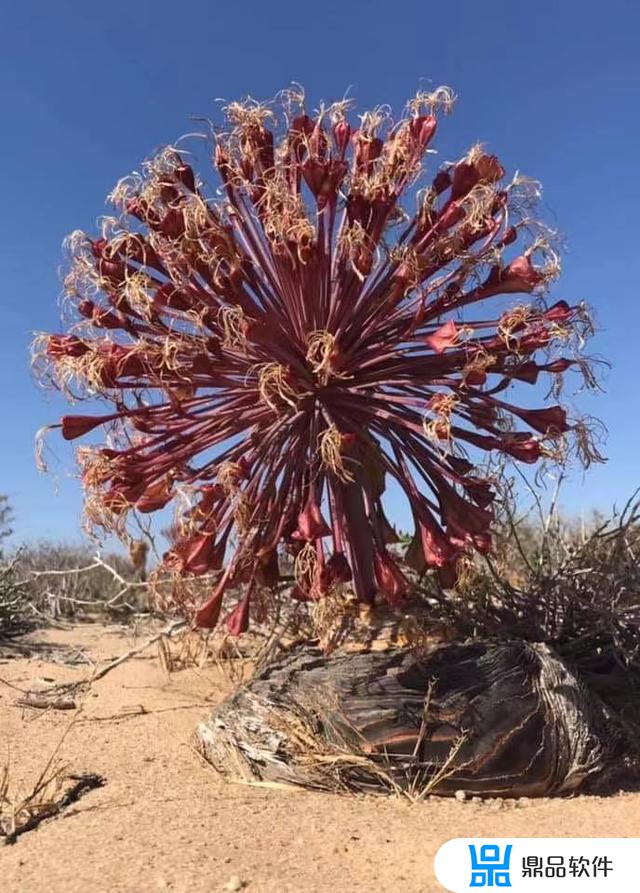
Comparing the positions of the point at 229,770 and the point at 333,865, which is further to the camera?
the point at 229,770

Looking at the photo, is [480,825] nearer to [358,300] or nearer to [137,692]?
[358,300]

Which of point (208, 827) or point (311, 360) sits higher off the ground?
point (311, 360)

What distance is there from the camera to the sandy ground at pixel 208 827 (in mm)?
2816

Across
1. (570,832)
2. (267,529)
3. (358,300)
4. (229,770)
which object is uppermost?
(358,300)

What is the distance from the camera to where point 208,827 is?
328cm

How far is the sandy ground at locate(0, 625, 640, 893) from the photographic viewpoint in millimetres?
2816

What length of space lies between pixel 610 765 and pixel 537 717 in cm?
52

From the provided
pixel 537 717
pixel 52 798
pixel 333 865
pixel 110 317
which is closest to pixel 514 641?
pixel 537 717

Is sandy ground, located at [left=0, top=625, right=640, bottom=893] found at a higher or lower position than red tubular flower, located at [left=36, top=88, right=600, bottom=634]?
lower

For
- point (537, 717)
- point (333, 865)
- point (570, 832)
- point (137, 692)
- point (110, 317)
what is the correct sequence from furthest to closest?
point (137, 692)
point (110, 317)
point (537, 717)
point (570, 832)
point (333, 865)

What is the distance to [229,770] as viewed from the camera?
13.2 ft

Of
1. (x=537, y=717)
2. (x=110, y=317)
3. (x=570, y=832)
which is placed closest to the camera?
(x=570, y=832)

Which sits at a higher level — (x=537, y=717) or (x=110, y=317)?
(x=110, y=317)

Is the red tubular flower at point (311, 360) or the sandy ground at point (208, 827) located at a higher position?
the red tubular flower at point (311, 360)
